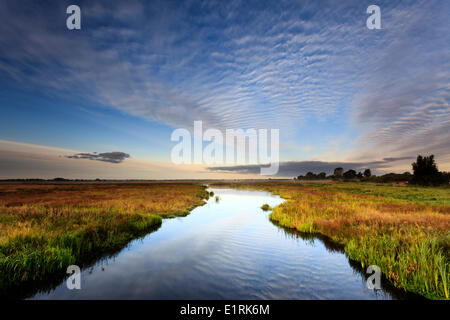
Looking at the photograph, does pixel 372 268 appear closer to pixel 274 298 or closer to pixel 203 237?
pixel 274 298

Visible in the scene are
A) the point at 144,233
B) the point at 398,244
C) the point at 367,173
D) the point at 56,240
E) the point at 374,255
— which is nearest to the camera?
the point at 374,255

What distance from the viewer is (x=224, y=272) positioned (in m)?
8.48

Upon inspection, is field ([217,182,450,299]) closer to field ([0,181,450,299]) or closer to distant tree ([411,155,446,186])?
field ([0,181,450,299])

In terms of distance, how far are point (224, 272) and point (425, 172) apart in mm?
118270

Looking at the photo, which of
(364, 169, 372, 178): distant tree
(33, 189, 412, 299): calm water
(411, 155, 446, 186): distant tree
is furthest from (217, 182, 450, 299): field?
(364, 169, 372, 178): distant tree

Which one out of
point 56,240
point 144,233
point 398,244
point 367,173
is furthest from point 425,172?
point 56,240

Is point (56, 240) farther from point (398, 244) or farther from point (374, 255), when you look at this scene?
point (398, 244)

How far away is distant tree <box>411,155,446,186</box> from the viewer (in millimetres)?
73981

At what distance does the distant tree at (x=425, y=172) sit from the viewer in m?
74.0

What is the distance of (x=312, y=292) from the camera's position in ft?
22.7

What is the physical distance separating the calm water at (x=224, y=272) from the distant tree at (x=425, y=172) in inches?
3920

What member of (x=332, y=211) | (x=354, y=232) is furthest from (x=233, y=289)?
(x=332, y=211)

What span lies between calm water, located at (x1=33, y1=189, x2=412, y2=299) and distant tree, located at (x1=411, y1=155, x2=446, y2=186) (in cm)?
9957
